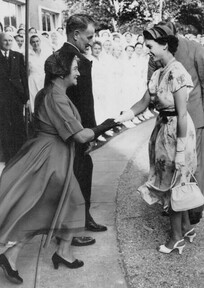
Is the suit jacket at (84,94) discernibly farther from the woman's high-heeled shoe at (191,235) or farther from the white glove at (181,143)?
the woman's high-heeled shoe at (191,235)

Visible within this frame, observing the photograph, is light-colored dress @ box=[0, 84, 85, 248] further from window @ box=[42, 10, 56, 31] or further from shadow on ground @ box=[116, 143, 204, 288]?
window @ box=[42, 10, 56, 31]

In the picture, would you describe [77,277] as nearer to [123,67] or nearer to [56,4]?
[123,67]

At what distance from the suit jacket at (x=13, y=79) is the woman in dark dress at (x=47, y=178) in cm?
318

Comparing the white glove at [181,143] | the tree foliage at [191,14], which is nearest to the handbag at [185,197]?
the white glove at [181,143]

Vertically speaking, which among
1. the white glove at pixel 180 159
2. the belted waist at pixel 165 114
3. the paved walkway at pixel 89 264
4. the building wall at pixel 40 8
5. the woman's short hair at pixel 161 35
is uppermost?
the building wall at pixel 40 8

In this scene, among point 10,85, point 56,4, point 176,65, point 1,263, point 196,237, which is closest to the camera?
point 1,263

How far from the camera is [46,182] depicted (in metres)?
3.15

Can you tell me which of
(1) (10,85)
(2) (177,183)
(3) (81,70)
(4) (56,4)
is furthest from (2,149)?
(4) (56,4)

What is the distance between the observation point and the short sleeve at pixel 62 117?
3.11 metres

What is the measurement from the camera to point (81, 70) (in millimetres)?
3660

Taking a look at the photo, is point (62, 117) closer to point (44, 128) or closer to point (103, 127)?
point (44, 128)

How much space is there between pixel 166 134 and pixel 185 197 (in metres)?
0.49

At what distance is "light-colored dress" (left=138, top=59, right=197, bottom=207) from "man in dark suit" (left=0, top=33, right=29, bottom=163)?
3.16m

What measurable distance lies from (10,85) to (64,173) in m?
3.47
